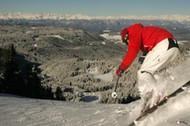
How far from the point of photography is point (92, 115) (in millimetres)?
14367

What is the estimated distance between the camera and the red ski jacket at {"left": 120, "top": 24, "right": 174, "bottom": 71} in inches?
351

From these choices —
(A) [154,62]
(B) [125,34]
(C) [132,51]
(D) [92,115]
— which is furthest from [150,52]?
(D) [92,115]

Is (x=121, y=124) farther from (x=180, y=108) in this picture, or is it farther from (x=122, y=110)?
(x=122, y=110)

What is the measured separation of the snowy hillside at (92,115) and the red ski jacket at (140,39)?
1.53m

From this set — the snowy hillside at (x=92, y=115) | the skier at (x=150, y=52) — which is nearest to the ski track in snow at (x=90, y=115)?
the snowy hillside at (x=92, y=115)

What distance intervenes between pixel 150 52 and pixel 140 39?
62 cm

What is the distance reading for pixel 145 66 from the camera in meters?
9.44

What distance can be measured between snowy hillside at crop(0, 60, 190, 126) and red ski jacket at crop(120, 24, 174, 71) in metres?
1.53

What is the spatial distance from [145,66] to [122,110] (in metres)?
5.38

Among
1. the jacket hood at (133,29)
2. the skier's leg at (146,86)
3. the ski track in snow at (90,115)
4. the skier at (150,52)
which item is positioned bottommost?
the ski track in snow at (90,115)

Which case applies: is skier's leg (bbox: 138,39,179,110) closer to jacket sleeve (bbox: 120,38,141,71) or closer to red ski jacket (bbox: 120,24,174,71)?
red ski jacket (bbox: 120,24,174,71)

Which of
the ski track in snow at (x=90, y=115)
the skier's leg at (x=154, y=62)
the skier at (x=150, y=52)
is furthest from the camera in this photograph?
the skier's leg at (x=154, y=62)

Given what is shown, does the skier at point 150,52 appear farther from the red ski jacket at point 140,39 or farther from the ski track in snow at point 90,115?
the ski track in snow at point 90,115

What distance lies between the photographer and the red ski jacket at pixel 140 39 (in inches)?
351
